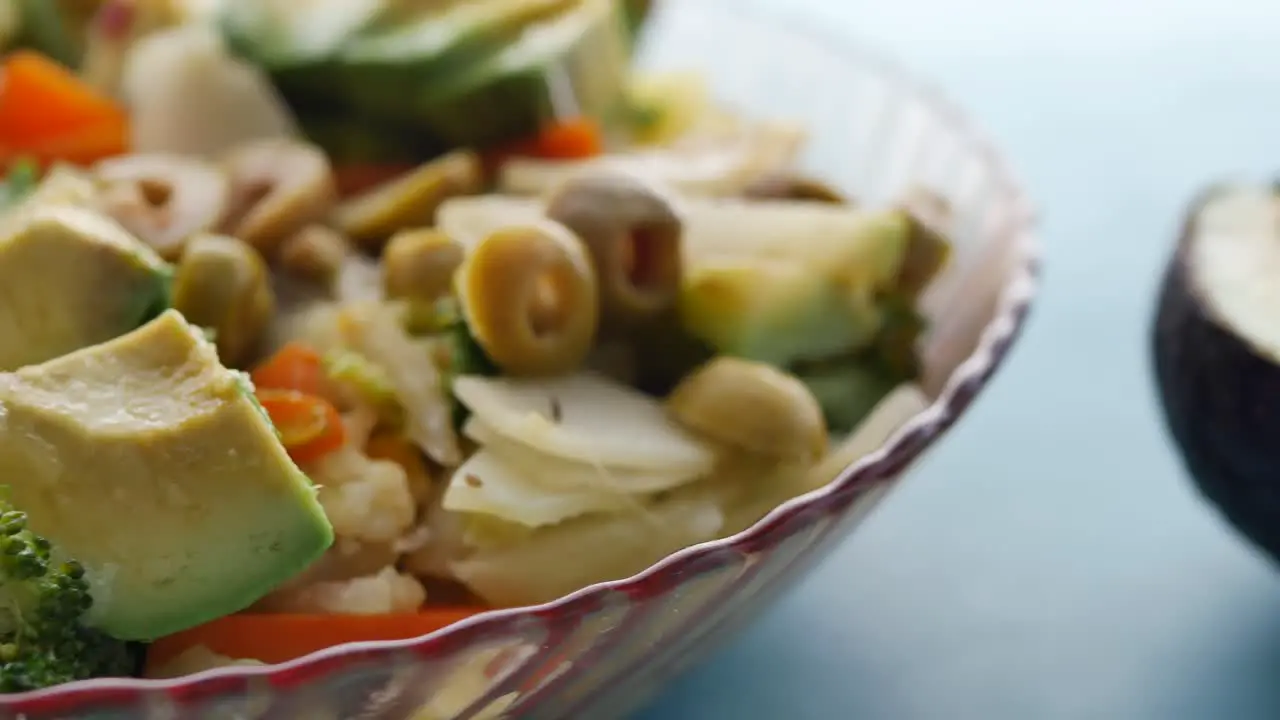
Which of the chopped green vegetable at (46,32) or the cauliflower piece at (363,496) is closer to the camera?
the cauliflower piece at (363,496)

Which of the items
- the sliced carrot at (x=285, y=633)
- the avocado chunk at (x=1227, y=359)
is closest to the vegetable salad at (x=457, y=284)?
the sliced carrot at (x=285, y=633)

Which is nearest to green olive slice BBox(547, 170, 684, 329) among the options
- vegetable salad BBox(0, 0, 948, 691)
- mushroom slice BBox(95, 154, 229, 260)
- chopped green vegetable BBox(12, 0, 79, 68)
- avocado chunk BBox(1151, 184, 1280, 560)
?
vegetable salad BBox(0, 0, 948, 691)

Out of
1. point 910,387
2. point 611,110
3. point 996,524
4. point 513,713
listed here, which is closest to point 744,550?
point 513,713

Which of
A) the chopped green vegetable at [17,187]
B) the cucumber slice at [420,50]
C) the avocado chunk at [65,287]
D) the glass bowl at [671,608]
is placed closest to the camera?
the glass bowl at [671,608]

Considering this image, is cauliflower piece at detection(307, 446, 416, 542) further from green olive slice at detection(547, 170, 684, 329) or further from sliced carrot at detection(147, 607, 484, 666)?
green olive slice at detection(547, 170, 684, 329)

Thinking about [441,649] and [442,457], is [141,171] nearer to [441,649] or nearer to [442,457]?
[442,457]

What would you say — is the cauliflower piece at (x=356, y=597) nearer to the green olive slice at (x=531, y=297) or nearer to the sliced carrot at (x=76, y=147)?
the green olive slice at (x=531, y=297)
